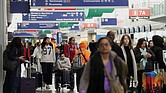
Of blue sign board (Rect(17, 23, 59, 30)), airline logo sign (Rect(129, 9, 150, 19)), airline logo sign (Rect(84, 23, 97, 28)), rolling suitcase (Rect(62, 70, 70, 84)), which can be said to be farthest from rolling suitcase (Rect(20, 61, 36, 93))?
airline logo sign (Rect(84, 23, 97, 28))

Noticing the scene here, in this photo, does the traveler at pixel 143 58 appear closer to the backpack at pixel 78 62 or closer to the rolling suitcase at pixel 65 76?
the backpack at pixel 78 62

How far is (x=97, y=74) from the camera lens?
5766mm

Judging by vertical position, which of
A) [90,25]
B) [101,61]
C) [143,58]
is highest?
[101,61]

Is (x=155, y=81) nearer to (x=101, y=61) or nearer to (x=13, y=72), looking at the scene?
(x=13, y=72)

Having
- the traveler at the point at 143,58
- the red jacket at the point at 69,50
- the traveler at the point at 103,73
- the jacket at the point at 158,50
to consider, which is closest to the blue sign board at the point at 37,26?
the red jacket at the point at 69,50

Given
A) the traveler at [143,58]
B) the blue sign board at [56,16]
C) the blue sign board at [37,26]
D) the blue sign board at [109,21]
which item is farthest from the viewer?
the blue sign board at [37,26]

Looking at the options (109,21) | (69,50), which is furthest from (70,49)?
(109,21)

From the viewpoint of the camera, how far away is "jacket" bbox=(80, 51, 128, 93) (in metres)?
5.76

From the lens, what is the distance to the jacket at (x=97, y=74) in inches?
227

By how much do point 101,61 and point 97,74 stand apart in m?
0.19

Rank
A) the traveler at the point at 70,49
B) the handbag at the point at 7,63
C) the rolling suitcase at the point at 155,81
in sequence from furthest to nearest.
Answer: the traveler at the point at 70,49 → the rolling suitcase at the point at 155,81 → the handbag at the point at 7,63

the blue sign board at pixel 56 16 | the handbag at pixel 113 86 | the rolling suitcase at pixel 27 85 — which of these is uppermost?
the blue sign board at pixel 56 16

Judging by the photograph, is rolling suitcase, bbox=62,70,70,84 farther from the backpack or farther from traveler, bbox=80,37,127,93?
traveler, bbox=80,37,127,93

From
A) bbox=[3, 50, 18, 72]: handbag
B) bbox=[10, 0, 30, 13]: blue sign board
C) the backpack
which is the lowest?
the backpack
